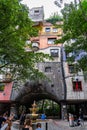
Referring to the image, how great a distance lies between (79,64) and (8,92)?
53.3 ft

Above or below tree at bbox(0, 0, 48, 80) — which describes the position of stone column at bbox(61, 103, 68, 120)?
below

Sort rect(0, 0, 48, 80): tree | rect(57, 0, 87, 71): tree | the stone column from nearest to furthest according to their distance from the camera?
rect(0, 0, 48, 80): tree, rect(57, 0, 87, 71): tree, the stone column

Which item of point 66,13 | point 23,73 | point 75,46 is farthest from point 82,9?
point 23,73

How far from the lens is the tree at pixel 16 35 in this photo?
408 inches

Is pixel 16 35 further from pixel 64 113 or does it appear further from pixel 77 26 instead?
pixel 64 113

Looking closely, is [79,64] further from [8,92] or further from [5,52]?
[8,92]

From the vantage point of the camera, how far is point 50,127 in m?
15.4

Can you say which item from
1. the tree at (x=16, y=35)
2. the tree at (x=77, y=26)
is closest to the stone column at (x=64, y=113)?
the tree at (x=16, y=35)

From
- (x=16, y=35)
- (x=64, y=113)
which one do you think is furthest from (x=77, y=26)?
(x=64, y=113)

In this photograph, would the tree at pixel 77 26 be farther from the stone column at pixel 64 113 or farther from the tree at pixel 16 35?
the stone column at pixel 64 113

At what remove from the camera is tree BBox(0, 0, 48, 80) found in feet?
34.0

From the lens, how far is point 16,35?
13.7m

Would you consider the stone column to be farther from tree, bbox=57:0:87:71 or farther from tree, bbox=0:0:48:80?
tree, bbox=57:0:87:71

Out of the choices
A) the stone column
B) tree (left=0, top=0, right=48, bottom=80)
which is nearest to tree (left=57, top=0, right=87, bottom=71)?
tree (left=0, top=0, right=48, bottom=80)
